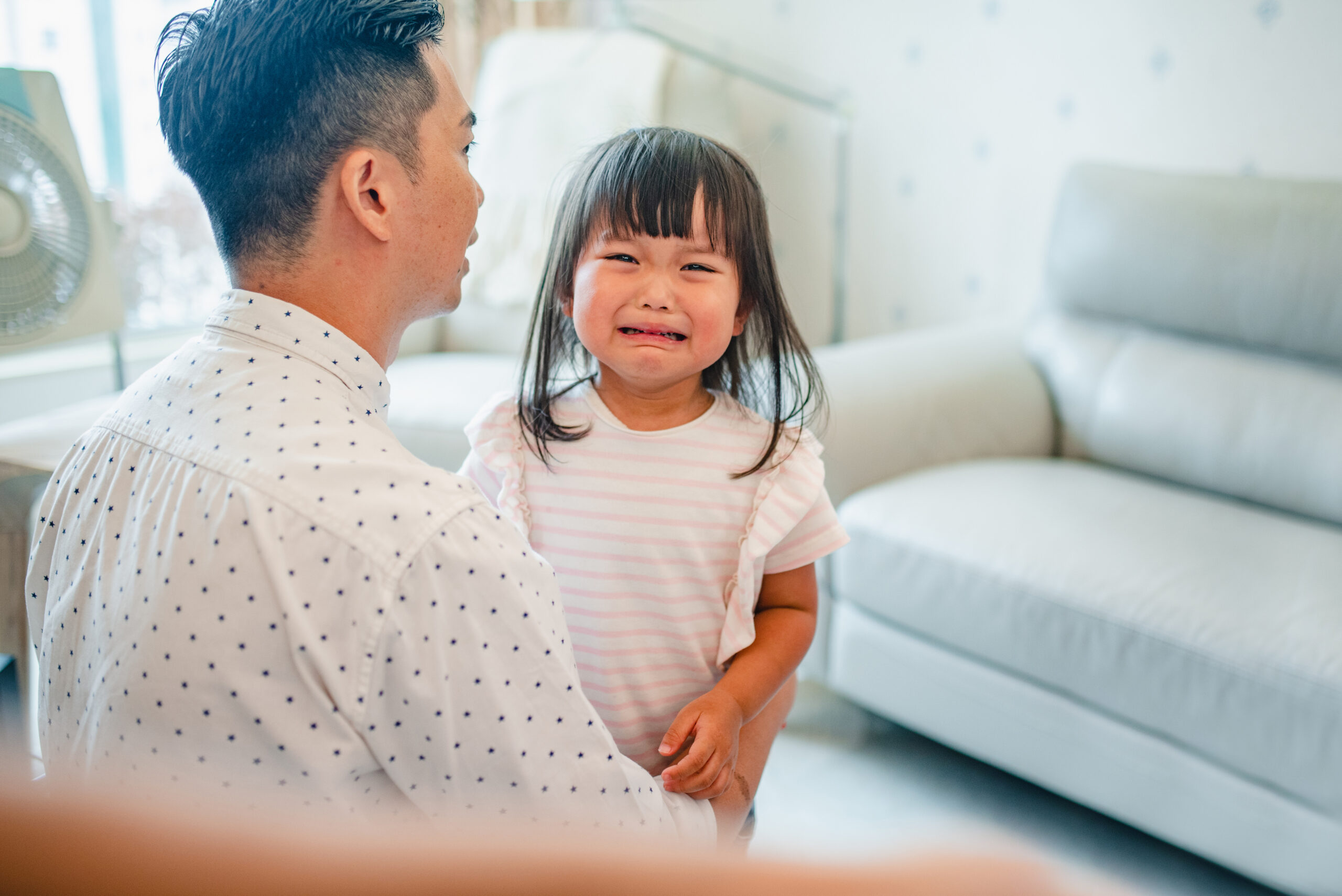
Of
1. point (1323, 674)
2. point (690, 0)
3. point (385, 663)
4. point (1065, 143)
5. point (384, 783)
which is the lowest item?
point (1323, 674)

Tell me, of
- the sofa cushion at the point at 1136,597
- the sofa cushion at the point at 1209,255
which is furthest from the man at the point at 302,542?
the sofa cushion at the point at 1209,255

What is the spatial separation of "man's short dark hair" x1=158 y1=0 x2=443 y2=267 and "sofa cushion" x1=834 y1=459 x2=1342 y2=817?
1.16 m

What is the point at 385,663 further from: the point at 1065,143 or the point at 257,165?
the point at 1065,143

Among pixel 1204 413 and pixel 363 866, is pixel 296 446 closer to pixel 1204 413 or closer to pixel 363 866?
pixel 363 866

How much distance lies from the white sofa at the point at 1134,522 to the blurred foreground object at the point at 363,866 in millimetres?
1264

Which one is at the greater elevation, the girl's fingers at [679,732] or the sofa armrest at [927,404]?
the girl's fingers at [679,732]

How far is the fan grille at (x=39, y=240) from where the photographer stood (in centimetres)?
130

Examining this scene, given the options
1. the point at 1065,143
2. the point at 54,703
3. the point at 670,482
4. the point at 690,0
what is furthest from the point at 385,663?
the point at 690,0

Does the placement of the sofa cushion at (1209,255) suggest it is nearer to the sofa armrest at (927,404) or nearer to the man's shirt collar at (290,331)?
the sofa armrest at (927,404)

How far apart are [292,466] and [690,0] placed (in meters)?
2.76

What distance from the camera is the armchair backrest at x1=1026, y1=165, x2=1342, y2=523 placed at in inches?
68.9

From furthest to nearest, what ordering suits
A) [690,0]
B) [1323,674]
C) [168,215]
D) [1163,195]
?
[690,0] < [168,215] < [1163,195] < [1323,674]

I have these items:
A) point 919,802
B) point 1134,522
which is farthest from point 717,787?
point 1134,522

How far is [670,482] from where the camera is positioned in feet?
3.05
